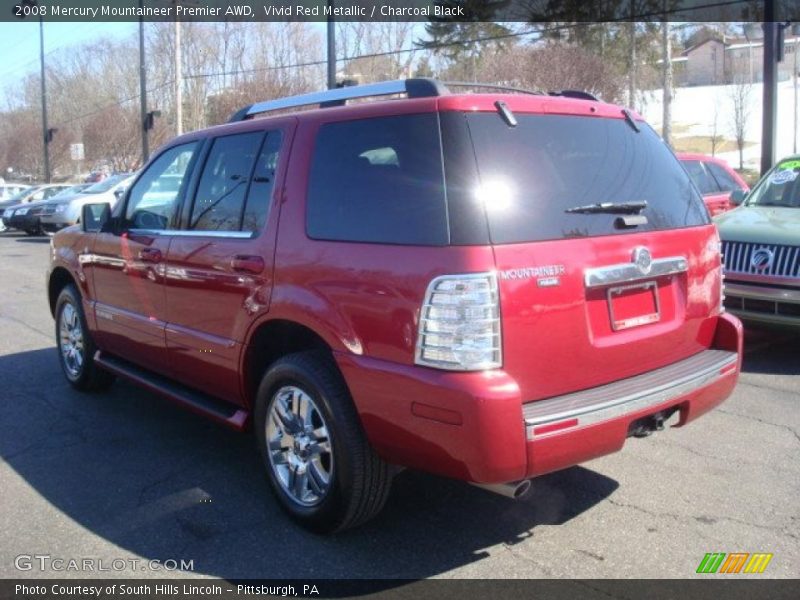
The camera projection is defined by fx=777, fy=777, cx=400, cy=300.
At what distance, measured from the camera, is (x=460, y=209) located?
3070 millimetres

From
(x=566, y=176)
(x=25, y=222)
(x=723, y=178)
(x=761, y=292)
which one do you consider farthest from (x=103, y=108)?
(x=566, y=176)

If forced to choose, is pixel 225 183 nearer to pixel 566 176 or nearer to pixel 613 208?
pixel 566 176

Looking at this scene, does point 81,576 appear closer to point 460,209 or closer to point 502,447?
point 502,447

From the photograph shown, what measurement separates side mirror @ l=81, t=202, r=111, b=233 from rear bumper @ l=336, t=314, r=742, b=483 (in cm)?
295

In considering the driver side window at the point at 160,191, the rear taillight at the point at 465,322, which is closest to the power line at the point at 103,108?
the driver side window at the point at 160,191

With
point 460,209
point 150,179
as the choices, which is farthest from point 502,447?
point 150,179

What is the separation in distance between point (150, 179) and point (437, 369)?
120 inches

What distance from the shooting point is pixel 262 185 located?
13.3 ft

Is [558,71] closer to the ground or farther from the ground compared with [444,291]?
farther from the ground

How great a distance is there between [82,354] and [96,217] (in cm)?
110

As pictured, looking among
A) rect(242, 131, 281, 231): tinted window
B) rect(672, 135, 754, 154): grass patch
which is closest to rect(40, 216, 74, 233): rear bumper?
rect(242, 131, 281, 231): tinted window

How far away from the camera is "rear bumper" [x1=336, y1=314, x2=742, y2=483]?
9.64 ft

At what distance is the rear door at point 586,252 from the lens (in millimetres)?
3100

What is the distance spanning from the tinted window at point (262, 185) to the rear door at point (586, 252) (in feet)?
4.04
